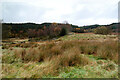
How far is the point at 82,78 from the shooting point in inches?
71.5

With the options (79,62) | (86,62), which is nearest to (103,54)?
(86,62)

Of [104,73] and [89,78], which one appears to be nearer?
[89,78]

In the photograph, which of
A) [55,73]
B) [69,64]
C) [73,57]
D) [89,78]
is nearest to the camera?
[89,78]

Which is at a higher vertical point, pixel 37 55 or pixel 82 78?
pixel 37 55

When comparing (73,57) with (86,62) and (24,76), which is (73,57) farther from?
(24,76)

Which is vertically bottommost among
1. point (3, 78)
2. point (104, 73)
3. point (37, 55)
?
point (3, 78)

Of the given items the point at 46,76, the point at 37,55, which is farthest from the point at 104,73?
the point at 37,55

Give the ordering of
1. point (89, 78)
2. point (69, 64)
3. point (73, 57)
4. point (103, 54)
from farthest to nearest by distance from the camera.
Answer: point (103, 54)
point (73, 57)
point (69, 64)
point (89, 78)

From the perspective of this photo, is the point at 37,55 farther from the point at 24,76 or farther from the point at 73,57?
the point at 73,57

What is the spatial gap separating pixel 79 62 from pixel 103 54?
5.11ft

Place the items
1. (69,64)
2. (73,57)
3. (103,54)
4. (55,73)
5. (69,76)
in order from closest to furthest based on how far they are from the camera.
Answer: (69,76) → (55,73) → (69,64) → (73,57) → (103,54)

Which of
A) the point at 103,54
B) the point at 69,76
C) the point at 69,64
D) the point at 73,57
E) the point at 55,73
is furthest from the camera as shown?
the point at 103,54

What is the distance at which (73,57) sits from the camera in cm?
281

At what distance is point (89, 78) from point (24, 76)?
6.39 feet
